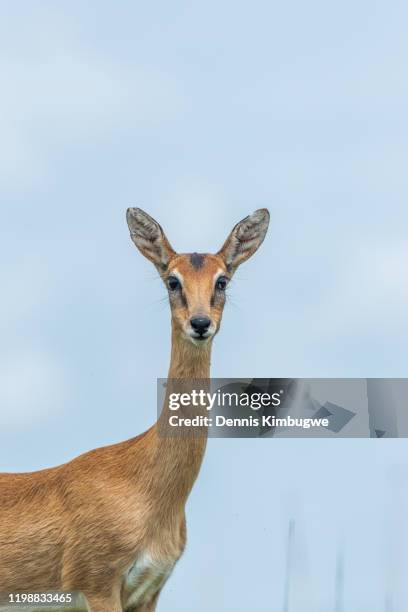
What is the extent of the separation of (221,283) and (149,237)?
4.48ft

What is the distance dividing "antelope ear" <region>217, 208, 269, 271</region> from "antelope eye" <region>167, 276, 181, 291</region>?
928 millimetres

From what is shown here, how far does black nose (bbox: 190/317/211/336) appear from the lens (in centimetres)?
1788

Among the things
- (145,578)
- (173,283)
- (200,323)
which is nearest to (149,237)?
(173,283)

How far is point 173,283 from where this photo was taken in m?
18.6

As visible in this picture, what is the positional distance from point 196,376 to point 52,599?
135 inches

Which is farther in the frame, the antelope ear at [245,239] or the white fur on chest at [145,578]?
the antelope ear at [245,239]

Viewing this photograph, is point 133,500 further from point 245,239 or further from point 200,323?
point 245,239

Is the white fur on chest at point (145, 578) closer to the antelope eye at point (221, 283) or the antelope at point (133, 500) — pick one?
the antelope at point (133, 500)

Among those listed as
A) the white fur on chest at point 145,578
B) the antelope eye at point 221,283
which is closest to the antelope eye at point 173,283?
the antelope eye at point 221,283

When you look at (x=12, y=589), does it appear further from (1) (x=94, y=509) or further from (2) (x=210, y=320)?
(2) (x=210, y=320)

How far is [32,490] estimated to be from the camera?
19.7 m

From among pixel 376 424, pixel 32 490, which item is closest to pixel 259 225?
pixel 376 424

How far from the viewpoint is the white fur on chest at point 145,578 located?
18500mm

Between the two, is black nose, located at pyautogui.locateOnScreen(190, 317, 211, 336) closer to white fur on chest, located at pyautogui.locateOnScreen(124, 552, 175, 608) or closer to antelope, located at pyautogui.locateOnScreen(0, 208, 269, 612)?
antelope, located at pyautogui.locateOnScreen(0, 208, 269, 612)
